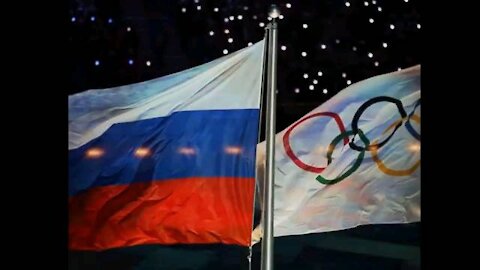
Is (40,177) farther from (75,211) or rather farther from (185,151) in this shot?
(185,151)

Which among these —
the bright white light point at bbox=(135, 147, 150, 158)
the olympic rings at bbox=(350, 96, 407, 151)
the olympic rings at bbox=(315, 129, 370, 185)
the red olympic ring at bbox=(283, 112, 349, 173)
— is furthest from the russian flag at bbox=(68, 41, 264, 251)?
the olympic rings at bbox=(350, 96, 407, 151)

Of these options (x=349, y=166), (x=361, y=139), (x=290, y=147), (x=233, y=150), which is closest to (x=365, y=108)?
(x=361, y=139)

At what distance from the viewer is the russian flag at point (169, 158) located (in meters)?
2.51

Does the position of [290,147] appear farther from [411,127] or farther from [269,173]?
[411,127]

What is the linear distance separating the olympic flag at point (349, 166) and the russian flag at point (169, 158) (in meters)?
0.26

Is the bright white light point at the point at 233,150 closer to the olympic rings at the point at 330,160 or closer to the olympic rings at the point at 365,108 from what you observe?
the olympic rings at the point at 330,160

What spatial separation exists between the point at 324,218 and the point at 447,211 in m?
0.49

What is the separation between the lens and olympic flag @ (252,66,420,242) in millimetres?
2746

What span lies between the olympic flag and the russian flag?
0.26 metres

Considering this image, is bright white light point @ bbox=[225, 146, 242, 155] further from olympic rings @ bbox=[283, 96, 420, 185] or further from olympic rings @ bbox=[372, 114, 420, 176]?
olympic rings @ bbox=[372, 114, 420, 176]

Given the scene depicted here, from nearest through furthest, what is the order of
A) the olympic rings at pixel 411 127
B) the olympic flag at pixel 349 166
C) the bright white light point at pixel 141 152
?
the bright white light point at pixel 141 152 < the olympic flag at pixel 349 166 < the olympic rings at pixel 411 127

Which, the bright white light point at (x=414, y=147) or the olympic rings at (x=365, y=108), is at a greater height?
the olympic rings at (x=365, y=108)

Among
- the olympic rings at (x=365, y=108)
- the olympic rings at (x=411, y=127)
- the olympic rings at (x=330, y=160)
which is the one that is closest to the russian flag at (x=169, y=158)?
the olympic rings at (x=330, y=160)

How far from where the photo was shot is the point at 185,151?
2580 mm
